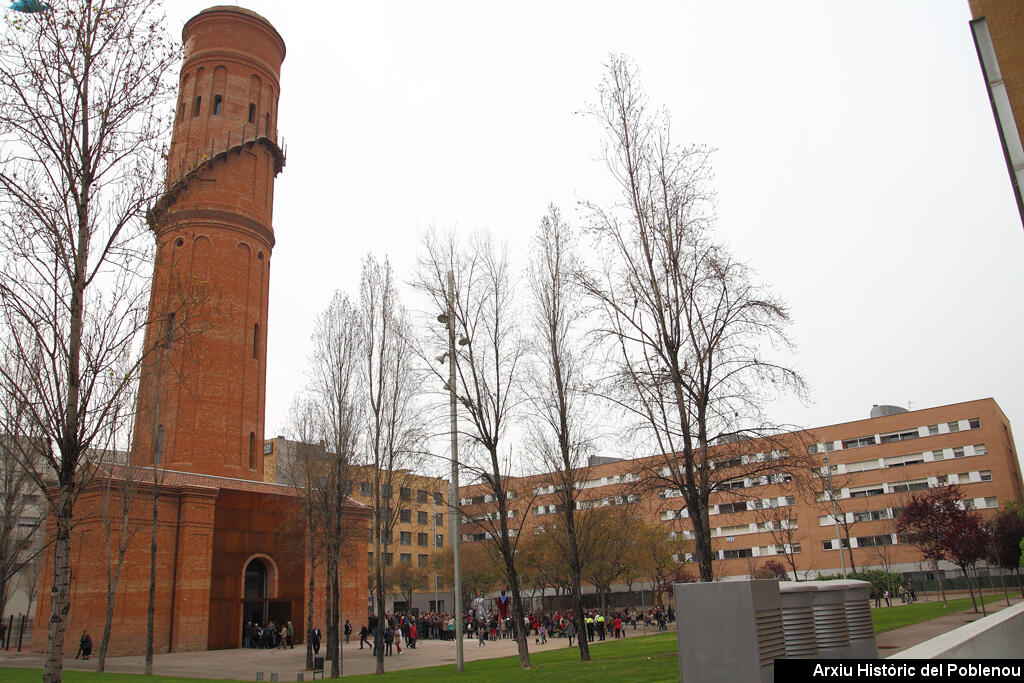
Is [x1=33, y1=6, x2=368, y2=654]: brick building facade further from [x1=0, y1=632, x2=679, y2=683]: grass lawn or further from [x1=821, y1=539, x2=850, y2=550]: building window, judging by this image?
[x1=821, y1=539, x2=850, y2=550]: building window

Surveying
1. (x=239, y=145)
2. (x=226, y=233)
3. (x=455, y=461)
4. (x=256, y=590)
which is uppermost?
(x=239, y=145)

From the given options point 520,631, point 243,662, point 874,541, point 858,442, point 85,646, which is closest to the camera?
point 520,631

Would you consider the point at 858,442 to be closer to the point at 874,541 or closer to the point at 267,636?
the point at 874,541

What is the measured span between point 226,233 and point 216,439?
1126 cm

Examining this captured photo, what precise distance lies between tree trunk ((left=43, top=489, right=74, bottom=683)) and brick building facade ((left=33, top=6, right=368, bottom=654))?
1486 centimetres

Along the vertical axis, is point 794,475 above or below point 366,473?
below

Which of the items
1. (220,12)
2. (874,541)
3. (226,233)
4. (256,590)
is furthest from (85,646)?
(874,541)

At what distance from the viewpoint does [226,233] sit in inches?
1476

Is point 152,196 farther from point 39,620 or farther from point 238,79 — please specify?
point 238,79

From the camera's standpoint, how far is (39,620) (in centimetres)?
3095

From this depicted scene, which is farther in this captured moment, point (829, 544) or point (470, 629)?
point (829, 544)

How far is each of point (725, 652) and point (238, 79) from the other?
136ft

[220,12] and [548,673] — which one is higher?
[220,12]

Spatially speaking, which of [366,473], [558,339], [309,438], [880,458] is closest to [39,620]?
[309,438]
